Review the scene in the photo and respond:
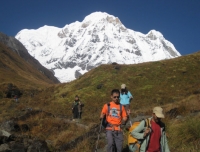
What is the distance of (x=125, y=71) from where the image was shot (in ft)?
108

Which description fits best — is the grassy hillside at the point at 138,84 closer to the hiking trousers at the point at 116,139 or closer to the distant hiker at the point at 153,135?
the hiking trousers at the point at 116,139

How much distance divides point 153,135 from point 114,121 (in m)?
1.36

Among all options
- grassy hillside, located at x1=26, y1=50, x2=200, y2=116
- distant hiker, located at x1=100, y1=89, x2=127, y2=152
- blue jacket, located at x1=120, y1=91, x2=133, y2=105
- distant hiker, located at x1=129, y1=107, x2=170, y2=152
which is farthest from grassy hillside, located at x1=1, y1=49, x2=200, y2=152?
distant hiker, located at x1=129, y1=107, x2=170, y2=152

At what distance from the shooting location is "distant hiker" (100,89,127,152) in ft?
20.6

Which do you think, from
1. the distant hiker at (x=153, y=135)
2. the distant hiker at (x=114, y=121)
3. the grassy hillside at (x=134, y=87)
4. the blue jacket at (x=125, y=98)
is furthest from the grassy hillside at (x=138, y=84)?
the distant hiker at (x=153, y=135)

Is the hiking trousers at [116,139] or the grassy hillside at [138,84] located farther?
the grassy hillside at [138,84]

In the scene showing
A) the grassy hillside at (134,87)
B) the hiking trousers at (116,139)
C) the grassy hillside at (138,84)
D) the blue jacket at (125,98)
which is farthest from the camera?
the grassy hillside at (138,84)

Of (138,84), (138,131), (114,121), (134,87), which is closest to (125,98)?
(114,121)

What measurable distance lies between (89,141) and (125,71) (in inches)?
964

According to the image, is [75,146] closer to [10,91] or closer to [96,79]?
[96,79]

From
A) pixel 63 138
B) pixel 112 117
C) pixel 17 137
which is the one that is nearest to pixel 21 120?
pixel 63 138

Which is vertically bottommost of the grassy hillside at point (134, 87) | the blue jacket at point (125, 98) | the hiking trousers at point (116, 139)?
the hiking trousers at point (116, 139)

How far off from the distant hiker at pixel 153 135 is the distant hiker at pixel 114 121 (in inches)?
42.2

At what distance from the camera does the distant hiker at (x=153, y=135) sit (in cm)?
512
